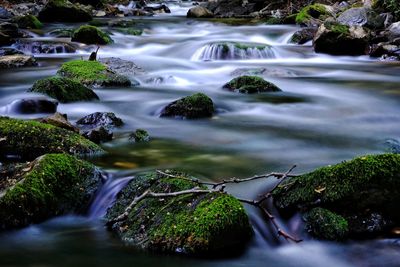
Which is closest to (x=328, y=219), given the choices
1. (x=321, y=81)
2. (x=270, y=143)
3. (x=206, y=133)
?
(x=270, y=143)

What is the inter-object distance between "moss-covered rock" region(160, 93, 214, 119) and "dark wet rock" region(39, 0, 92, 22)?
13.4m

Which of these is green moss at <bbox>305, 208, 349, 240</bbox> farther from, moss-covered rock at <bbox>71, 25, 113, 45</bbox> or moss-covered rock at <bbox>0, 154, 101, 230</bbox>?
moss-covered rock at <bbox>71, 25, 113, 45</bbox>

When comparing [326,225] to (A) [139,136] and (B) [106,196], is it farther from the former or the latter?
(A) [139,136]

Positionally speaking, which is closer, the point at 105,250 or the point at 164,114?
the point at 105,250

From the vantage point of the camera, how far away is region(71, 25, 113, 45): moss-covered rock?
1447 centimetres

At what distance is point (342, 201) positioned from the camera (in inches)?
156

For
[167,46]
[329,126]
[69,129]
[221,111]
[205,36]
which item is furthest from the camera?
[205,36]

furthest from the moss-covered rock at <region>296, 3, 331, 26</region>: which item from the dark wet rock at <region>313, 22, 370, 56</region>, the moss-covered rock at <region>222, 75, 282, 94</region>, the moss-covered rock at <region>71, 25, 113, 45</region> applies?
the moss-covered rock at <region>222, 75, 282, 94</region>

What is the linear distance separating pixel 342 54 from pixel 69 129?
9.69 meters

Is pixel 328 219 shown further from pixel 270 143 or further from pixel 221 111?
pixel 221 111

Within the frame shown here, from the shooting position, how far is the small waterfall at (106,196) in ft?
14.2

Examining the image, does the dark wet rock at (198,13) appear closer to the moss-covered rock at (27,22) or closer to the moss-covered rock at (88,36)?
the moss-covered rock at (27,22)

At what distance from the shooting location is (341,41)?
13.9 meters

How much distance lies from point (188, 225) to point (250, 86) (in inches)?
236
